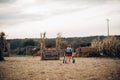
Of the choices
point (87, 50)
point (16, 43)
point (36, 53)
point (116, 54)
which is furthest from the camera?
point (16, 43)

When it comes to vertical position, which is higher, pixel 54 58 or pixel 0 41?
pixel 0 41

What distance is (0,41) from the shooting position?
30.3 metres

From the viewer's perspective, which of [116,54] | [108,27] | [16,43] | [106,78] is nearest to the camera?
[106,78]

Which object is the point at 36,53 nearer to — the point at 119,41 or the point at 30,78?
the point at 119,41

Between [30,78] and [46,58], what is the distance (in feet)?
55.3

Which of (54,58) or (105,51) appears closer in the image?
(54,58)

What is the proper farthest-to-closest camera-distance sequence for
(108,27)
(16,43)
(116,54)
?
1. (16,43)
2. (108,27)
3. (116,54)

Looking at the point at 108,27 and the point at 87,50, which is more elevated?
the point at 108,27

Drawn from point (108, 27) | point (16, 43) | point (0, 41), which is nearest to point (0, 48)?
point (0, 41)

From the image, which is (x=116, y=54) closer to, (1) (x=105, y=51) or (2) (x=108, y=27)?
(1) (x=105, y=51)

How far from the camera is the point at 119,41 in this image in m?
35.8

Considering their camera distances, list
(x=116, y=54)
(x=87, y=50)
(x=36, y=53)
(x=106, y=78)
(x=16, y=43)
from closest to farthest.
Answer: (x=106, y=78)
(x=116, y=54)
(x=87, y=50)
(x=36, y=53)
(x=16, y=43)

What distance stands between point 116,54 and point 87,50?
508 centimetres

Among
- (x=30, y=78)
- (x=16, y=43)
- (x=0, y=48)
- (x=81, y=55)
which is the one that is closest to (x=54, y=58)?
(x=0, y=48)
